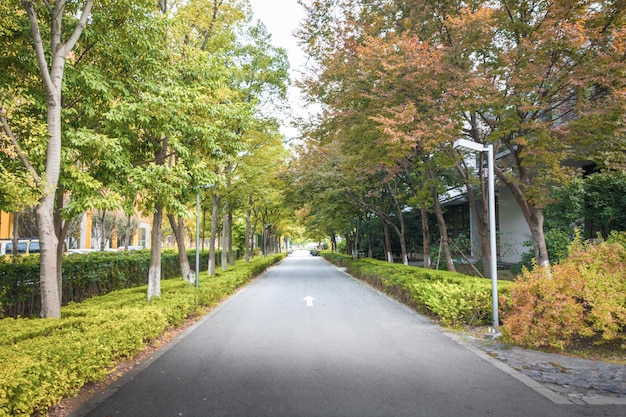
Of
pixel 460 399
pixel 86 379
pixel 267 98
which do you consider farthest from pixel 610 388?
pixel 267 98

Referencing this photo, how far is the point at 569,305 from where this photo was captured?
632 centimetres

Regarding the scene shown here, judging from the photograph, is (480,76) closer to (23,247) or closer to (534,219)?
(534,219)

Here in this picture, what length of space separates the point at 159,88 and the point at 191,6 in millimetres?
4852

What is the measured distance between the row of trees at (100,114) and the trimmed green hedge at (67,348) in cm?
103

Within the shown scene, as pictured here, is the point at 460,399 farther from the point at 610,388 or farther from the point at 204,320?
the point at 204,320

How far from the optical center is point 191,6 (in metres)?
11.3

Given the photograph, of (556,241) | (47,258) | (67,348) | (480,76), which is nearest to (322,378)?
(67,348)

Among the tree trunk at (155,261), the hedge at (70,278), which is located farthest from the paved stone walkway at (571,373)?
the hedge at (70,278)

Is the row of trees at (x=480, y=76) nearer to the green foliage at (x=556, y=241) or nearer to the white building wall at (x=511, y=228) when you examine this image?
the green foliage at (x=556, y=241)

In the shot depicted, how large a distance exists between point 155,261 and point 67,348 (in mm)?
5698

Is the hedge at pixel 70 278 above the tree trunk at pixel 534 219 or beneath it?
beneath

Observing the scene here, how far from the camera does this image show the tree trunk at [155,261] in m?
9.91

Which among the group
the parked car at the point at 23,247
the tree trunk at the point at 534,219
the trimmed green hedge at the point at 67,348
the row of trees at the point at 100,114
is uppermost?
the row of trees at the point at 100,114

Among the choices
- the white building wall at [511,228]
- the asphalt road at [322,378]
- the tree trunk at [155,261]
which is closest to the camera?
the asphalt road at [322,378]
